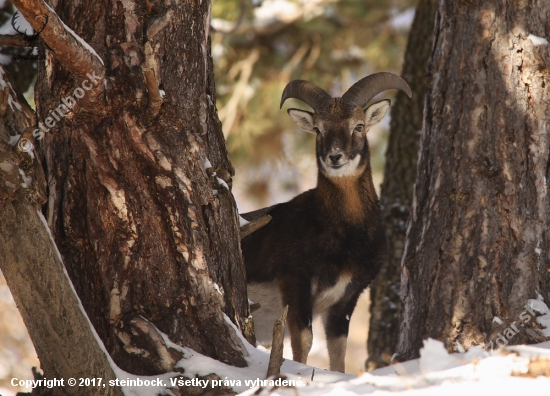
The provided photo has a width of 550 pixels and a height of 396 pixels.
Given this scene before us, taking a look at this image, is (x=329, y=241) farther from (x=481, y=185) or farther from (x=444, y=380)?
(x=444, y=380)

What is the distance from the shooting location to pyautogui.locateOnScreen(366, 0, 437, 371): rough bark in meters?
7.60

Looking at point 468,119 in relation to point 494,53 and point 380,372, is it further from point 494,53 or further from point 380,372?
point 380,372

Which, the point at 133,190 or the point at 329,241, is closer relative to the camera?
the point at 133,190

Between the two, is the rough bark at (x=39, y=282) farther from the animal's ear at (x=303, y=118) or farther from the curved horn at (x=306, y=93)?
the animal's ear at (x=303, y=118)

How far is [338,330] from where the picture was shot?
675cm

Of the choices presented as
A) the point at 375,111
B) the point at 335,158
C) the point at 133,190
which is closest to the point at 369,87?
the point at 375,111

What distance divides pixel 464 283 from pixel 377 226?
195 cm

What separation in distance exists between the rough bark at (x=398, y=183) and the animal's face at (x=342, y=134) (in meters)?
0.94

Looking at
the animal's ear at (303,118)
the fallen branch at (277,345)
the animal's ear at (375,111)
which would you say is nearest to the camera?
the fallen branch at (277,345)

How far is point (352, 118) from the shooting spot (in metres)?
7.04

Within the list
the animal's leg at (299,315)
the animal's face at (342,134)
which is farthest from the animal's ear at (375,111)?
the animal's leg at (299,315)

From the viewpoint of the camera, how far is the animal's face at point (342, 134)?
6775 mm

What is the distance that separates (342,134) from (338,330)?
199 centimetres

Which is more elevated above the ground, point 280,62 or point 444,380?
point 280,62
